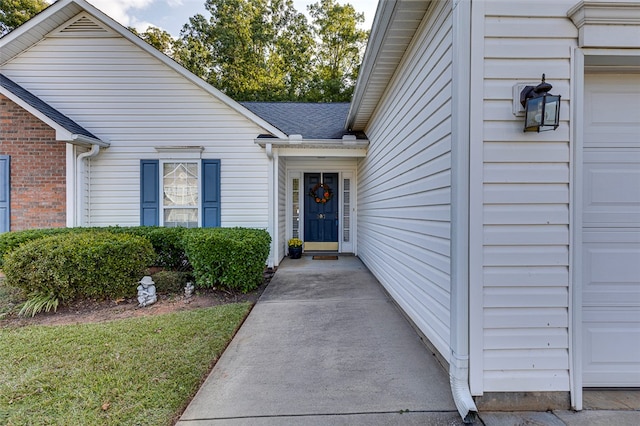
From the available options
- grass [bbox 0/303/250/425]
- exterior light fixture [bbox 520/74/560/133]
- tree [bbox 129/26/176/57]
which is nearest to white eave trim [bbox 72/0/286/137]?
grass [bbox 0/303/250/425]

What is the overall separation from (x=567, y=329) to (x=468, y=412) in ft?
2.82

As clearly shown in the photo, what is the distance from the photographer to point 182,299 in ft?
14.2

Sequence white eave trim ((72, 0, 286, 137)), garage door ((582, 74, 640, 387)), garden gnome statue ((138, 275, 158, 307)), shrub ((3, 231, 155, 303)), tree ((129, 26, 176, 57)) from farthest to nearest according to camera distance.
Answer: tree ((129, 26, 176, 57)) → white eave trim ((72, 0, 286, 137)) → garden gnome statue ((138, 275, 158, 307)) → shrub ((3, 231, 155, 303)) → garage door ((582, 74, 640, 387))

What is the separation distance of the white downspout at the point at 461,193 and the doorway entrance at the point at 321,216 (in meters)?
6.07

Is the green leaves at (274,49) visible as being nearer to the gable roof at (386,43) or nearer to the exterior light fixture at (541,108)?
the gable roof at (386,43)

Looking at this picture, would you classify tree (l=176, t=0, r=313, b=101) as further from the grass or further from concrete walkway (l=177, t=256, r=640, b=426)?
concrete walkway (l=177, t=256, r=640, b=426)

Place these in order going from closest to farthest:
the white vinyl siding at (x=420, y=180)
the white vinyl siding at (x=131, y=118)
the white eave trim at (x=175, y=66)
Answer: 1. the white vinyl siding at (x=420, y=180)
2. the white eave trim at (x=175, y=66)
3. the white vinyl siding at (x=131, y=118)

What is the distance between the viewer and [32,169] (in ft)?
18.6

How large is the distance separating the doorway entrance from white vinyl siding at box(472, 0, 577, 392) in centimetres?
613

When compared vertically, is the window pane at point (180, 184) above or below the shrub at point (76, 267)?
above

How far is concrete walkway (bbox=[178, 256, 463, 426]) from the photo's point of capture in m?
1.93

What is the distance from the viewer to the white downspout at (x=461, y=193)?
1940 millimetres

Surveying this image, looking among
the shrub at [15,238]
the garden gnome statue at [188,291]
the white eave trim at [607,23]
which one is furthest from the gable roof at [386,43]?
the shrub at [15,238]

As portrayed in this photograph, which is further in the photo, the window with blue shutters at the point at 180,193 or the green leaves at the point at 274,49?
the green leaves at the point at 274,49
